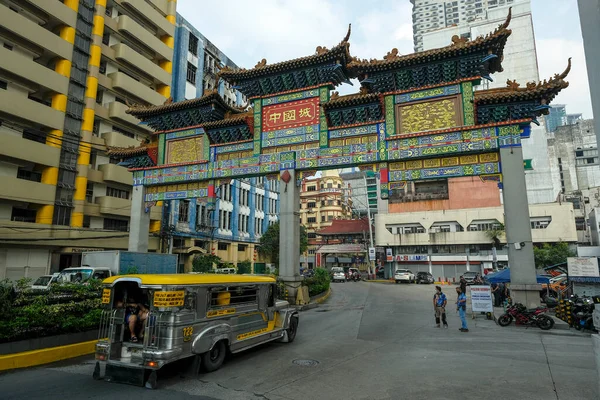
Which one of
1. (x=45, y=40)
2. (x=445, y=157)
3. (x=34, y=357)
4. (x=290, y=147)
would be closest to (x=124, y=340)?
(x=34, y=357)

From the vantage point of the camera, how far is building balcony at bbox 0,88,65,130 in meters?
24.8

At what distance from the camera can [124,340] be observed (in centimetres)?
808

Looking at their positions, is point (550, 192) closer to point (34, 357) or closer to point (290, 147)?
A: point (290, 147)

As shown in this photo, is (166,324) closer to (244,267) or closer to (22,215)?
(22,215)

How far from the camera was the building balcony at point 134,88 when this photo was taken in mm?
32781

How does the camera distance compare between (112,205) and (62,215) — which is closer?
(62,215)

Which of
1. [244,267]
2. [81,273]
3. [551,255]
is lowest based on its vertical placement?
[244,267]

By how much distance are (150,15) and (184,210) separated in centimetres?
1958

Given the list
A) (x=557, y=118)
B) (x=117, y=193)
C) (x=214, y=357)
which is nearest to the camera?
(x=214, y=357)

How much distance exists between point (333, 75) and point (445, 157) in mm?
7065

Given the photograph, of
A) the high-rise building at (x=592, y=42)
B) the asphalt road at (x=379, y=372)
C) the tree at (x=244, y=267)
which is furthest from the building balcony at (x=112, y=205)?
the high-rise building at (x=592, y=42)

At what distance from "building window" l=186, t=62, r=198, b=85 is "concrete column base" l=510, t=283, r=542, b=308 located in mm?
38401

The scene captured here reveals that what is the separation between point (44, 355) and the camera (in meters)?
9.13

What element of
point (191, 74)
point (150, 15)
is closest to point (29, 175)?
point (150, 15)
